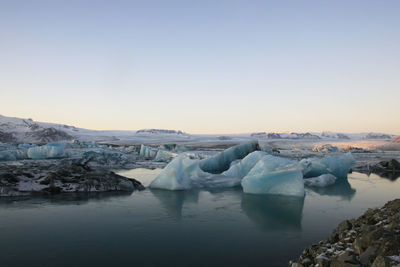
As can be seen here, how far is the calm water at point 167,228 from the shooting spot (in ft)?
10.2

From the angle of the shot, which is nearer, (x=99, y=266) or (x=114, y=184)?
(x=99, y=266)

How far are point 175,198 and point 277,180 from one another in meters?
2.63

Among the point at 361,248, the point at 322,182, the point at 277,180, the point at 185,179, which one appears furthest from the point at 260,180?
the point at 361,248

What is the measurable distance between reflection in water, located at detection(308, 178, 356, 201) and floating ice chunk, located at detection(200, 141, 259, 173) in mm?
5140

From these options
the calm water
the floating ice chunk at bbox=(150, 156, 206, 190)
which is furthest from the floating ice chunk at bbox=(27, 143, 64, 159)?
the calm water

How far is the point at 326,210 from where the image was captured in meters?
5.36

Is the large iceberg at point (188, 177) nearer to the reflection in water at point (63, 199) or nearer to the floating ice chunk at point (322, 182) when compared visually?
the reflection in water at point (63, 199)

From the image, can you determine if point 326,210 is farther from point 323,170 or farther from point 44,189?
point 44,189

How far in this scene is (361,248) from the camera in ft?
7.85

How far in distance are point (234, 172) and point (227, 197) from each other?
290 centimetres

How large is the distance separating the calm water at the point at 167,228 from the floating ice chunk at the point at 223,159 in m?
5.47

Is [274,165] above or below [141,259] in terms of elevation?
above

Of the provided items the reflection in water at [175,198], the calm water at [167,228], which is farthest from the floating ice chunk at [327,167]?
the reflection in water at [175,198]

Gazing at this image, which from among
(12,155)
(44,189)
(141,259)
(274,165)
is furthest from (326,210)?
(12,155)
